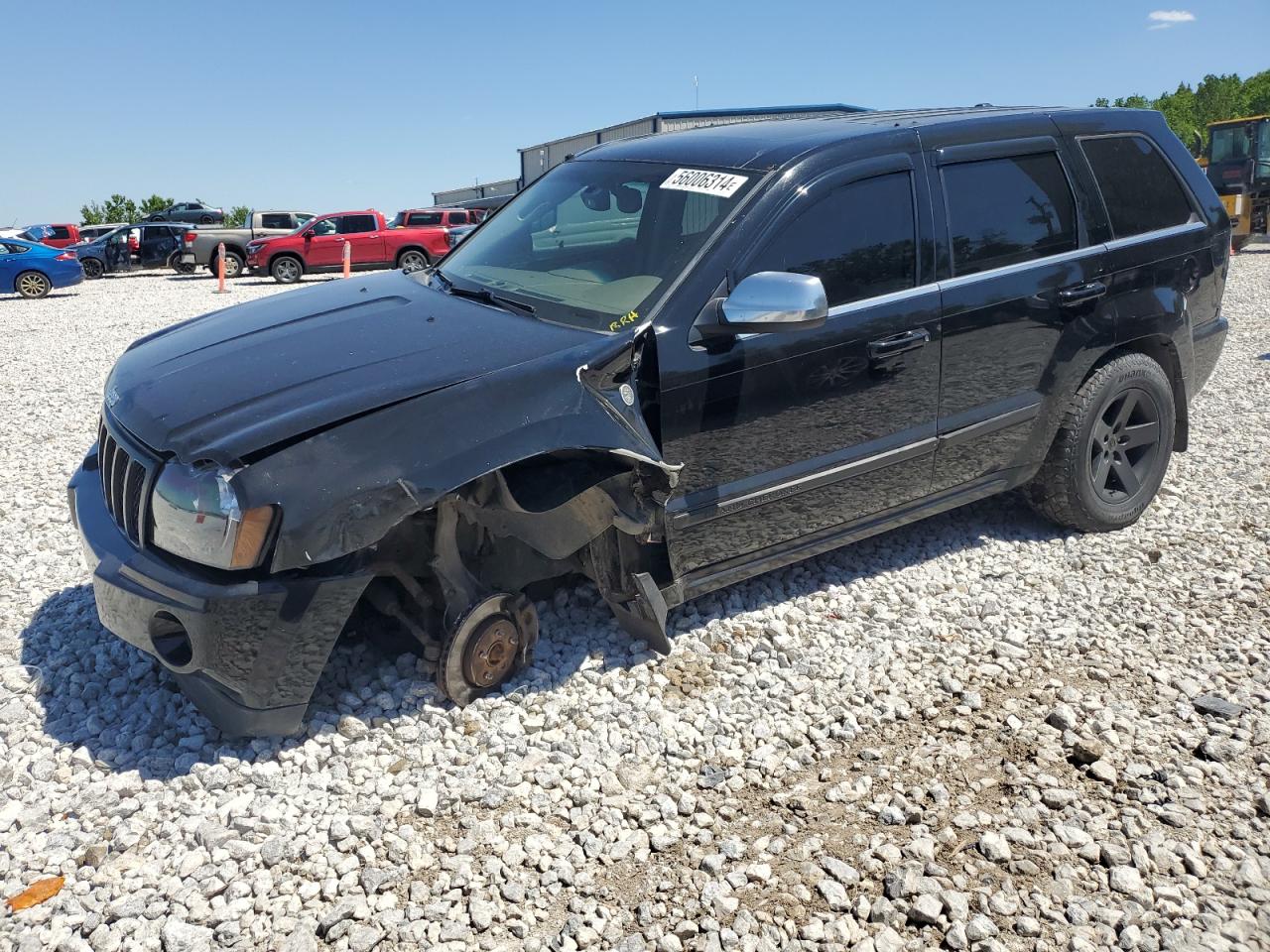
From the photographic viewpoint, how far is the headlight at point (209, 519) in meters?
2.80

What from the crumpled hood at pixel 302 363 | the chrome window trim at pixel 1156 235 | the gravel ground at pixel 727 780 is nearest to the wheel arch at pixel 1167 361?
the chrome window trim at pixel 1156 235

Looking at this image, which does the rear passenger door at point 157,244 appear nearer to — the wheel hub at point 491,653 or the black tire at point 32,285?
the black tire at point 32,285

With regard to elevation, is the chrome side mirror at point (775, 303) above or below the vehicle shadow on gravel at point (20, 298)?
below

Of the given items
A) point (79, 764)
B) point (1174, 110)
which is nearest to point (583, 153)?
point (79, 764)

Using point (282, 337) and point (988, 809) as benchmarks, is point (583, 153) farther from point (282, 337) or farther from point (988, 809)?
point (988, 809)

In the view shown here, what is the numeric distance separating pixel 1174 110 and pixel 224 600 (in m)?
99.2

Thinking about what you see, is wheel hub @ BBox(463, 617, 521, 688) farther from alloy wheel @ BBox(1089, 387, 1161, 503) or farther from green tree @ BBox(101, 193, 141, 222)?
green tree @ BBox(101, 193, 141, 222)

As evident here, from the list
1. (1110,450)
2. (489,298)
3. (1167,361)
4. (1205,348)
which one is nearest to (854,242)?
(489,298)

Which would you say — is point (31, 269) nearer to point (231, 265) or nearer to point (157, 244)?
point (231, 265)

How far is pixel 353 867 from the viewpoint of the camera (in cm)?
282

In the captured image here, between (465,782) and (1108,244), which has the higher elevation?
(1108,244)

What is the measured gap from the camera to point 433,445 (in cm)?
298

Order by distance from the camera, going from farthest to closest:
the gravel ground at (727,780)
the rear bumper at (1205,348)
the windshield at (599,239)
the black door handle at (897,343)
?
the rear bumper at (1205,348) < the black door handle at (897,343) < the windshield at (599,239) < the gravel ground at (727,780)

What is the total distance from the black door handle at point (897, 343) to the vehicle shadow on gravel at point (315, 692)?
44.2 inches
